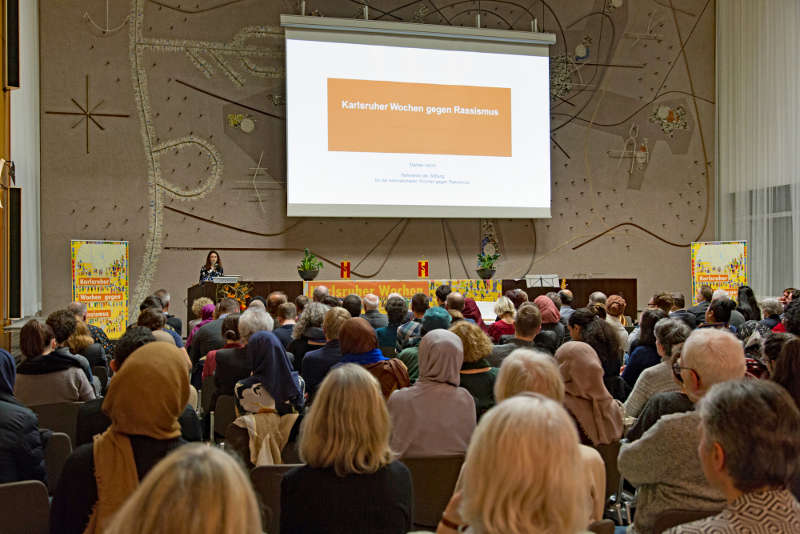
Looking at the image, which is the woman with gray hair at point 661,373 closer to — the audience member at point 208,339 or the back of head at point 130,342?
the back of head at point 130,342

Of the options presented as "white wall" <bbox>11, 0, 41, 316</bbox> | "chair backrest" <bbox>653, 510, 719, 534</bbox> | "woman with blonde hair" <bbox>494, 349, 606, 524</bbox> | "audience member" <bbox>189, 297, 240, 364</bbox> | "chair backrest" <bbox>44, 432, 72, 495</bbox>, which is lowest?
"chair backrest" <bbox>44, 432, 72, 495</bbox>

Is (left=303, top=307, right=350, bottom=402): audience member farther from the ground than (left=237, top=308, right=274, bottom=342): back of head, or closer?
closer

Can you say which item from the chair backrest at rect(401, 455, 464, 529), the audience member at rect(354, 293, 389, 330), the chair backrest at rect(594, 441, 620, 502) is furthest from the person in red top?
the chair backrest at rect(401, 455, 464, 529)

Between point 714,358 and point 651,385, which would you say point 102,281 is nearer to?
point 651,385

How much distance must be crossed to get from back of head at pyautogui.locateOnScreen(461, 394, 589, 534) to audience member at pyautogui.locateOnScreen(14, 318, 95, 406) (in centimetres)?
303

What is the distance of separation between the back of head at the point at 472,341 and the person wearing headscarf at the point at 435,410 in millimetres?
481

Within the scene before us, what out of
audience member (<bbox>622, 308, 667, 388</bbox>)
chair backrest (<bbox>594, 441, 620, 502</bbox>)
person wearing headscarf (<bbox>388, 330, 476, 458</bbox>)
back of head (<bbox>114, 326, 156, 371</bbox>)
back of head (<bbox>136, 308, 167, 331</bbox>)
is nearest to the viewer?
back of head (<bbox>114, 326, 156, 371</bbox>)

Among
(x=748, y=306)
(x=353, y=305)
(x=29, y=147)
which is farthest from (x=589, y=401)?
(x=29, y=147)

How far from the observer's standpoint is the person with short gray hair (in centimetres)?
139

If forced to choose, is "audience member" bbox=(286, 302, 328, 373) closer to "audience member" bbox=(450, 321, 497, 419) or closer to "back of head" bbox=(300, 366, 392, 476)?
"audience member" bbox=(450, 321, 497, 419)

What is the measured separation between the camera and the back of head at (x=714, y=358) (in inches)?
87.4

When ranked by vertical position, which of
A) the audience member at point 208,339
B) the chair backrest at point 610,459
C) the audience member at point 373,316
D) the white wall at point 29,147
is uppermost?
the white wall at point 29,147

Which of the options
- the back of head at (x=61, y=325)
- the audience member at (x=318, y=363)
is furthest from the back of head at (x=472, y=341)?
the back of head at (x=61, y=325)

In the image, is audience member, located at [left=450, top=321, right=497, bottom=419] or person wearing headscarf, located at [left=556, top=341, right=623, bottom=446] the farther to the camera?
audience member, located at [left=450, top=321, right=497, bottom=419]
